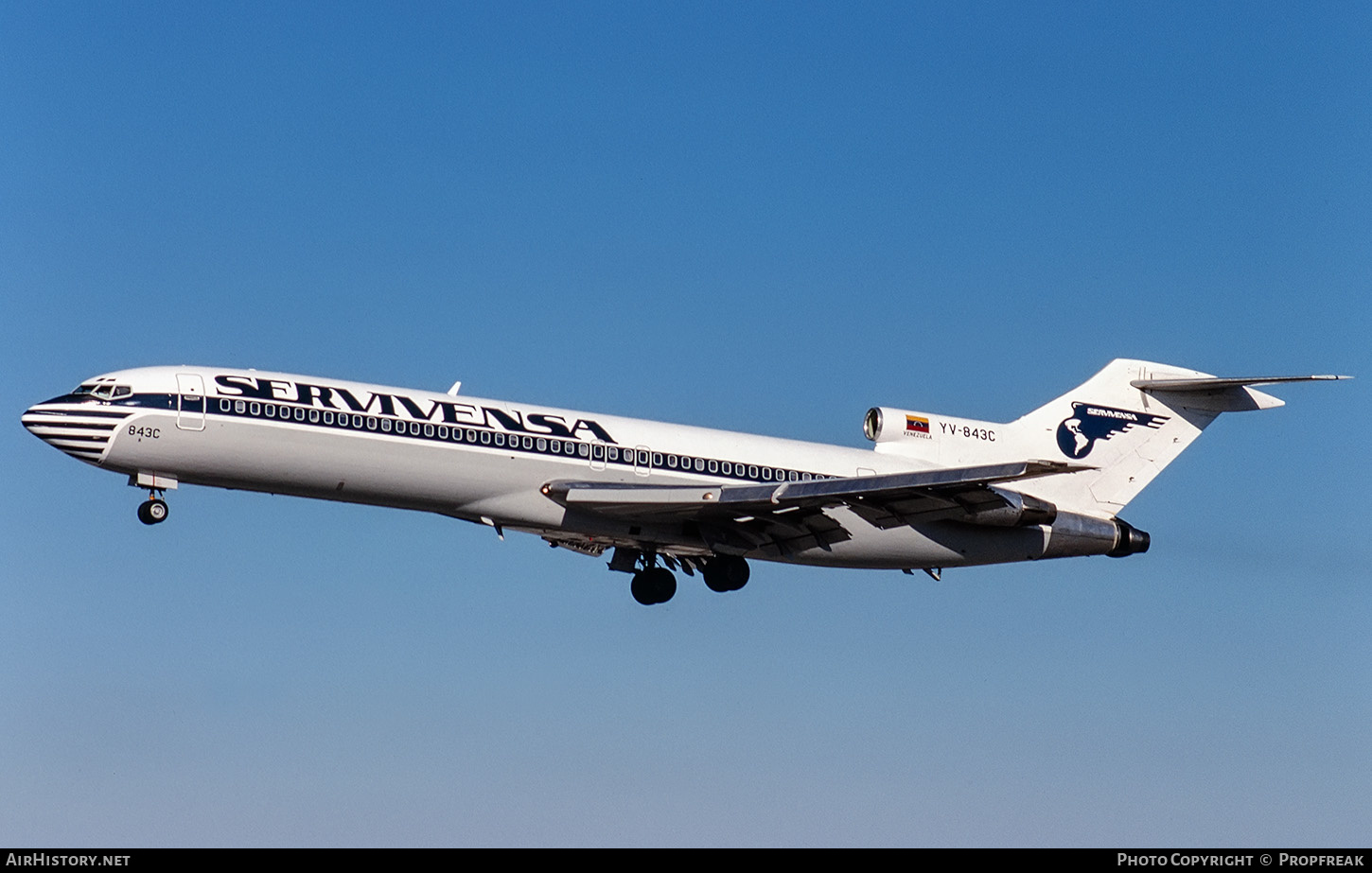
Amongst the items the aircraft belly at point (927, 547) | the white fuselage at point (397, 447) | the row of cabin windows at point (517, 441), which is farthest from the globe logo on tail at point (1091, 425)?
the row of cabin windows at point (517, 441)

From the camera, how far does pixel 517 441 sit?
34.3m

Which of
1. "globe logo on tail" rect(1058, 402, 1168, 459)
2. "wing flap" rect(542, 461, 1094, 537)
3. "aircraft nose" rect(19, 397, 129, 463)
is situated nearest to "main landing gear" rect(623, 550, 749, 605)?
"wing flap" rect(542, 461, 1094, 537)

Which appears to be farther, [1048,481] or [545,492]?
[1048,481]

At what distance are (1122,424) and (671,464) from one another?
11153 millimetres

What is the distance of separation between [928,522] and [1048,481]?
361 centimetres

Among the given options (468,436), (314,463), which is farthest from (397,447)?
(314,463)

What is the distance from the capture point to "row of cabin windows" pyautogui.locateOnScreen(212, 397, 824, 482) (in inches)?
1288

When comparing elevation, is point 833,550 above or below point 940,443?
below

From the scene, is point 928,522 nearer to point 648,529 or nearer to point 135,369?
point 648,529

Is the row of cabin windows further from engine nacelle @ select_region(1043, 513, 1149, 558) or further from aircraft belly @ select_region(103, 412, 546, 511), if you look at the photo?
engine nacelle @ select_region(1043, 513, 1149, 558)

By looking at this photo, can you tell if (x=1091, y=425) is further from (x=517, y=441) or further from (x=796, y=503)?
(x=517, y=441)
